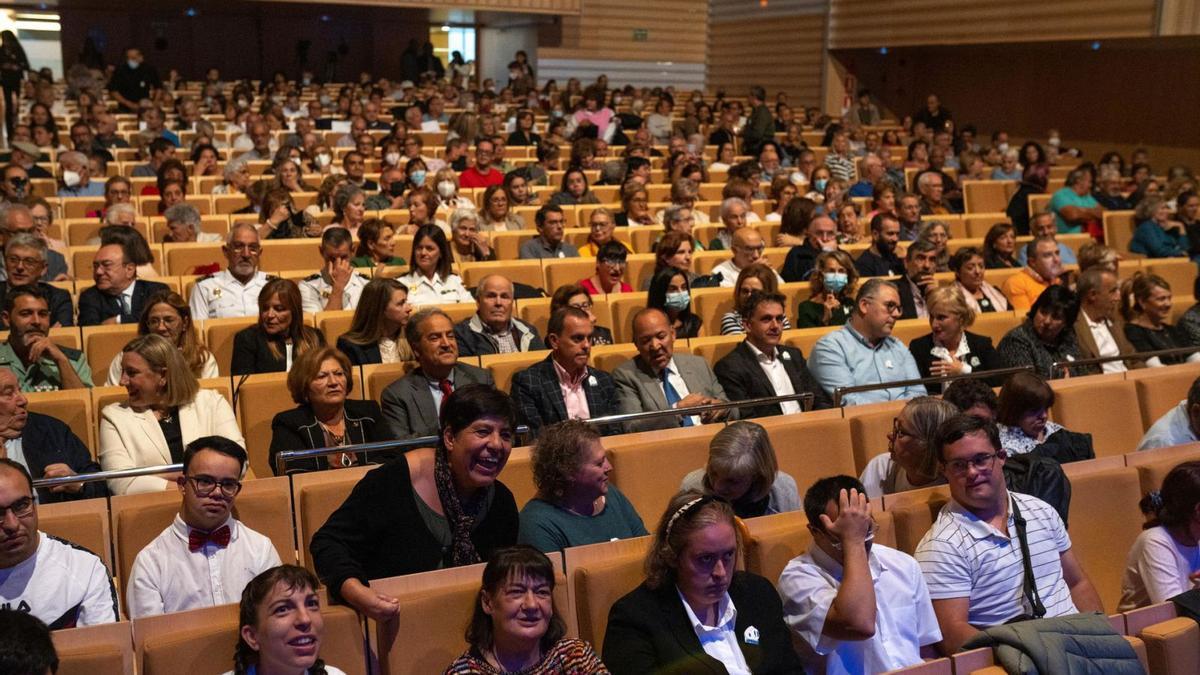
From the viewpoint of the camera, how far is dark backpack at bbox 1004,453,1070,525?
2.85 meters

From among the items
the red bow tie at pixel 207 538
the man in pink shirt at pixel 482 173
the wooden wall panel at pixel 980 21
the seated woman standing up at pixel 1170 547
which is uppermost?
the wooden wall panel at pixel 980 21

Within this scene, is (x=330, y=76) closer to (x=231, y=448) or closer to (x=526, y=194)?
(x=526, y=194)

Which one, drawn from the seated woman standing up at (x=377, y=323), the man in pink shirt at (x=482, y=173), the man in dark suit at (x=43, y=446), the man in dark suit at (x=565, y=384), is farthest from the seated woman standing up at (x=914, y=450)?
the man in pink shirt at (x=482, y=173)

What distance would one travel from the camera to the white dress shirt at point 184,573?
2.39m

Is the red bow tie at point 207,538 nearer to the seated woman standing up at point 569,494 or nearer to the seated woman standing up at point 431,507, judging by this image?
the seated woman standing up at point 431,507

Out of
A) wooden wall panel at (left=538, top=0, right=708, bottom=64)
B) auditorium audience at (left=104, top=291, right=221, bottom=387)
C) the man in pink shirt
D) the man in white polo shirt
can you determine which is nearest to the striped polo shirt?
the man in white polo shirt

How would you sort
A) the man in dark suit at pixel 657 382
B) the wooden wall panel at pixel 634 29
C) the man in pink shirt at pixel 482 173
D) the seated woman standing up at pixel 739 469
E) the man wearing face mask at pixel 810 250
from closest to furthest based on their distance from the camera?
the seated woman standing up at pixel 739 469, the man in dark suit at pixel 657 382, the man wearing face mask at pixel 810 250, the man in pink shirt at pixel 482 173, the wooden wall panel at pixel 634 29

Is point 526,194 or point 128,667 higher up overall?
point 526,194

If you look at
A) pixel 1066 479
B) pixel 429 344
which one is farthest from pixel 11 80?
pixel 1066 479

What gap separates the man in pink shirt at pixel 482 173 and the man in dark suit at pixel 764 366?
4.10m

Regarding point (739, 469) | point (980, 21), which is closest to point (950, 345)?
point (739, 469)

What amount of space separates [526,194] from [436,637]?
4.92 m

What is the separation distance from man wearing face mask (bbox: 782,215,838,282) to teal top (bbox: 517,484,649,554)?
309 cm

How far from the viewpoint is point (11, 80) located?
9531mm
